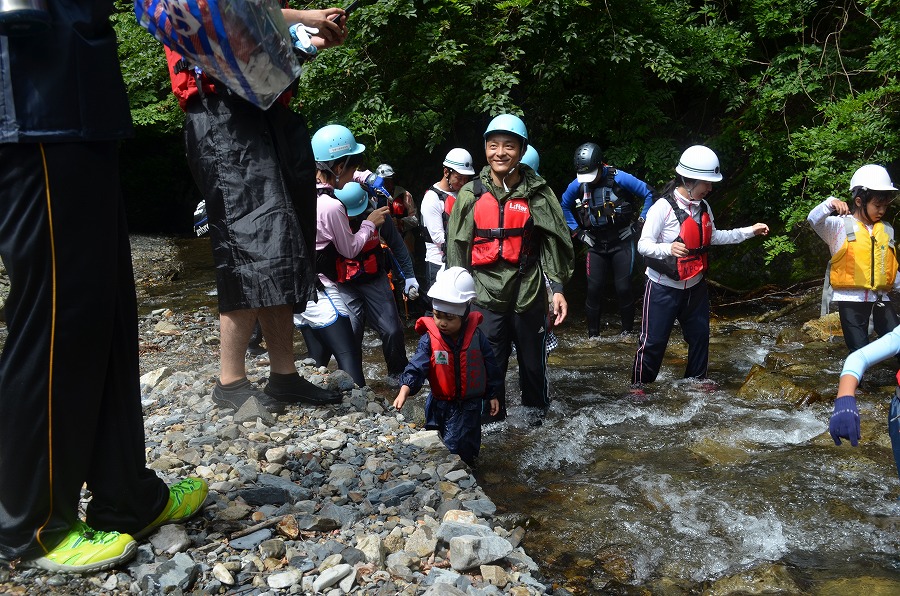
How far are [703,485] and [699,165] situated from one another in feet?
9.19

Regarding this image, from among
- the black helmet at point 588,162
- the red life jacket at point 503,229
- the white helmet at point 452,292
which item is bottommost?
the white helmet at point 452,292

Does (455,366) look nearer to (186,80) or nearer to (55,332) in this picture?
(186,80)

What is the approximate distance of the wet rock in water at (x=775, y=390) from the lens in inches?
281

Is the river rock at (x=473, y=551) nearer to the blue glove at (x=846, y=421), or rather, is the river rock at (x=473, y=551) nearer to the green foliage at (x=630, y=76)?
the blue glove at (x=846, y=421)

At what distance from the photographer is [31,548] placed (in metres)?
2.58

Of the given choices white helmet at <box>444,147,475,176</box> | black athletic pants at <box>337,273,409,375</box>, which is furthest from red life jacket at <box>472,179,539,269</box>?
white helmet at <box>444,147,475,176</box>

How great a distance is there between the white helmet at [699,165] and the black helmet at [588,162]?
2.76 meters

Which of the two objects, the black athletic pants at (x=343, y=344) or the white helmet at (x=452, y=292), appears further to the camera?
the black athletic pants at (x=343, y=344)

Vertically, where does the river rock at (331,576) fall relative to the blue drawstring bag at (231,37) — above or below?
below

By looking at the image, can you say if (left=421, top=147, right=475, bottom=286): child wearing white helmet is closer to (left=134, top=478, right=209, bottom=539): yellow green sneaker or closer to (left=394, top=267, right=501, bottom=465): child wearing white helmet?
(left=394, top=267, right=501, bottom=465): child wearing white helmet

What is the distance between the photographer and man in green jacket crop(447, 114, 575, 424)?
598 centimetres

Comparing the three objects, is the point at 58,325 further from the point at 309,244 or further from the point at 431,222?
the point at 431,222

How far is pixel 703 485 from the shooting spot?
218 inches

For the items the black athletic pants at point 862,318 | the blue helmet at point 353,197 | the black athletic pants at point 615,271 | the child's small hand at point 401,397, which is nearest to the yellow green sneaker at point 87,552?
the child's small hand at point 401,397
